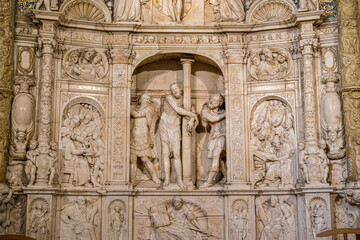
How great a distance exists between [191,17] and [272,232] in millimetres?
5744

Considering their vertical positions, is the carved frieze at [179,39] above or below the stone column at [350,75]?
above

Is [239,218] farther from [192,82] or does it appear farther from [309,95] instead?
[192,82]

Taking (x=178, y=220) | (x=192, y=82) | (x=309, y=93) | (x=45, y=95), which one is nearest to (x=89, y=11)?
(x=45, y=95)

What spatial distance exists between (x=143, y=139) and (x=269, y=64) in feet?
12.0

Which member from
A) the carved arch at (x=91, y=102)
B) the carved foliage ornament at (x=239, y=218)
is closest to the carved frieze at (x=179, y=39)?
the carved arch at (x=91, y=102)

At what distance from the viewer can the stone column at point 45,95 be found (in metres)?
12.3

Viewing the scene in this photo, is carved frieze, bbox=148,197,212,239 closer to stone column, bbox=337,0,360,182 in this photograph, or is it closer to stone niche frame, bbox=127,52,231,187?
stone niche frame, bbox=127,52,231,187

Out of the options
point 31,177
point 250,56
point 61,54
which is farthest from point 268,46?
point 31,177

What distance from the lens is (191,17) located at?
14234 mm

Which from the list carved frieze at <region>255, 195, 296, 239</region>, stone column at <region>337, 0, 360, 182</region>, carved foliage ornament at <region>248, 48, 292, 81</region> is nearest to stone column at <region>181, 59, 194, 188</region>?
carved foliage ornament at <region>248, 48, 292, 81</region>

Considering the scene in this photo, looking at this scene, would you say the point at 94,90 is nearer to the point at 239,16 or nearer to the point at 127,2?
the point at 127,2

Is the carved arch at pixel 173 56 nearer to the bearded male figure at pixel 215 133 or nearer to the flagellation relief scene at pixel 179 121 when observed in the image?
the flagellation relief scene at pixel 179 121

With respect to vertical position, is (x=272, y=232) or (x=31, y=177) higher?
(x=31, y=177)

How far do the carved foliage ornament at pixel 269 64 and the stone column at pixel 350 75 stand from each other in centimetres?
147
